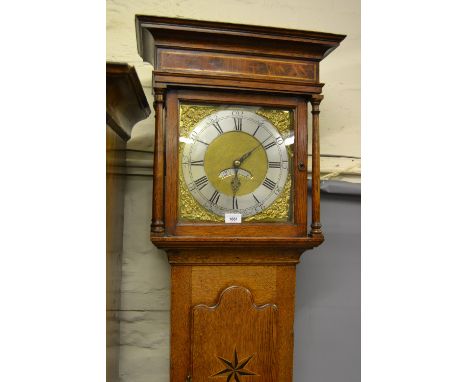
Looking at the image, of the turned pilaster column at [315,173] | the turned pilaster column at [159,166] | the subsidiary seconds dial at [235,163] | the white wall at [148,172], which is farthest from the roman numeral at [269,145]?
the white wall at [148,172]

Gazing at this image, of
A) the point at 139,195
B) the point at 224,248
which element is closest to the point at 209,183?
the point at 224,248

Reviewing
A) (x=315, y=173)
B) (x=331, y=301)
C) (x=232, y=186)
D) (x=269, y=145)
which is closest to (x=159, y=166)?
(x=232, y=186)

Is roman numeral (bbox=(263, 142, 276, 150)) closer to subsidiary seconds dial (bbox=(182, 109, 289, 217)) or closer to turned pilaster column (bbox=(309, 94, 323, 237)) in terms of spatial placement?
subsidiary seconds dial (bbox=(182, 109, 289, 217))

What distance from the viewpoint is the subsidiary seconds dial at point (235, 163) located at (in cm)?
96

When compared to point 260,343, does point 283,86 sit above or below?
above

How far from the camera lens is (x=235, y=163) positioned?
0.97 metres

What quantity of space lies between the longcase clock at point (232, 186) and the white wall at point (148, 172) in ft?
1.03

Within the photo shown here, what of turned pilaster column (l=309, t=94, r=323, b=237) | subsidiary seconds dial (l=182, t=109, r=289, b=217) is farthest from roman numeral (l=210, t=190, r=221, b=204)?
turned pilaster column (l=309, t=94, r=323, b=237)

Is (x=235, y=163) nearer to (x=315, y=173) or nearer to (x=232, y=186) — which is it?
(x=232, y=186)

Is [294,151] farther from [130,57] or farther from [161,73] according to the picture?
[130,57]

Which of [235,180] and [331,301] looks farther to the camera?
[331,301]

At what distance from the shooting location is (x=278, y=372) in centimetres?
98

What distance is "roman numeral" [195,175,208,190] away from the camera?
0.96 m

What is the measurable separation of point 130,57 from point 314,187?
778 millimetres
